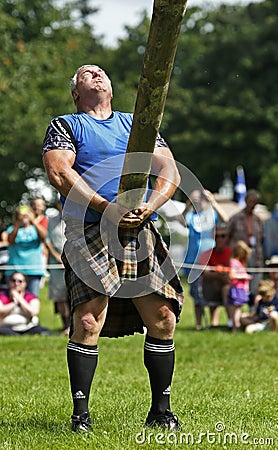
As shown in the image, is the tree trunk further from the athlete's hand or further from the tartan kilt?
the tartan kilt

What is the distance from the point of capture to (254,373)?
737 cm

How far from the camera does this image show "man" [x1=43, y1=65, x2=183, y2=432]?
453 centimetres

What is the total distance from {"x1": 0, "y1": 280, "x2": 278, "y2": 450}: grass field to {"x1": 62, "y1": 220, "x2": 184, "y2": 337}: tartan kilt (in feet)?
2.16

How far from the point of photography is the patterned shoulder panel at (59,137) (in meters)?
4.54

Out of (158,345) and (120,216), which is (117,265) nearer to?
(120,216)

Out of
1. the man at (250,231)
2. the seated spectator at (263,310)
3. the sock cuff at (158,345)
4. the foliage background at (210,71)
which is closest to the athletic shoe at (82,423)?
the sock cuff at (158,345)

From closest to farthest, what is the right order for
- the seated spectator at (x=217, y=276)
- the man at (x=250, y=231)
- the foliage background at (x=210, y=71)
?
the seated spectator at (x=217, y=276), the man at (x=250, y=231), the foliage background at (x=210, y=71)

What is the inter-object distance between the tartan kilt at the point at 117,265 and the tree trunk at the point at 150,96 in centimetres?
23

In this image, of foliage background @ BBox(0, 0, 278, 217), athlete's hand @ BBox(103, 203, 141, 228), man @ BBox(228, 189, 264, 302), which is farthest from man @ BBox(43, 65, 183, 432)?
foliage background @ BBox(0, 0, 278, 217)

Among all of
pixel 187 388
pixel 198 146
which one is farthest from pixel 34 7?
pixel 187 388

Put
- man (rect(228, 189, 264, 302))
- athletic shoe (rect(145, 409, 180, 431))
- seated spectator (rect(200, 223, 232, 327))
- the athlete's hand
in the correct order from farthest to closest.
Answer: man (rect(228, 189, 264, 302))
seated spectator (rect(200, 223, 232, 327))
athletic shoe (rect(145, 409, 180, 431))
the athlete's hand

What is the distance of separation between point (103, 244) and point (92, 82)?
83 centimetres

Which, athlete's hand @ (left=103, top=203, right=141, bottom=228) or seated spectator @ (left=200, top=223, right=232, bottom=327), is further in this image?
seated spectator @ (left=200, top=223, right=232, bottom=327)

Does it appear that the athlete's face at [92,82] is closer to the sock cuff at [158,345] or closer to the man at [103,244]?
the man at [103,244]
